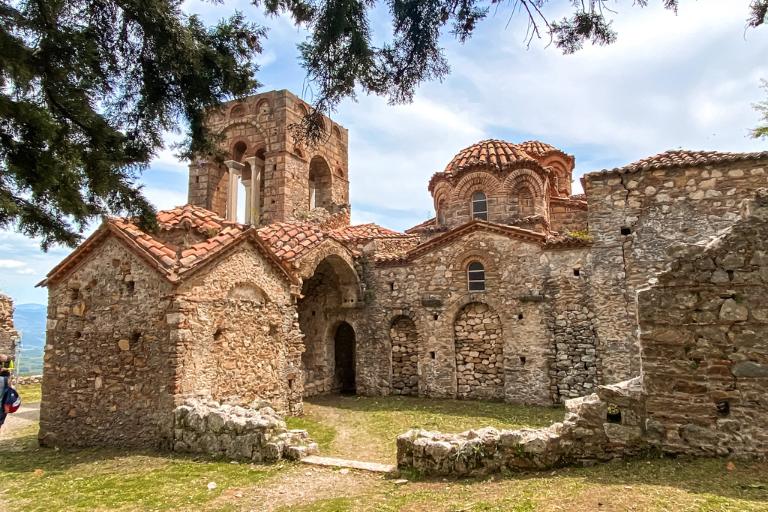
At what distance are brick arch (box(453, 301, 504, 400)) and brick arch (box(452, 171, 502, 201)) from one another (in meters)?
4.31

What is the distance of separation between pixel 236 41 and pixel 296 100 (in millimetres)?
12821

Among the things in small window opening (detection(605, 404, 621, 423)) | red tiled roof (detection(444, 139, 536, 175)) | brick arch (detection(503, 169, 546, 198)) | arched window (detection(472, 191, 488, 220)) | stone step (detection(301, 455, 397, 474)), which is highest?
red tiled roof (detection(444, 139, 536, 175))

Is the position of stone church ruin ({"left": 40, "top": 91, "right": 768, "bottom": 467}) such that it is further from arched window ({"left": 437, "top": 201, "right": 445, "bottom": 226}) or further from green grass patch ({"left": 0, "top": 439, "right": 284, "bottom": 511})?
green grass patch ({"left": 0, "top": 439, "right": 284, "bottom": 511})

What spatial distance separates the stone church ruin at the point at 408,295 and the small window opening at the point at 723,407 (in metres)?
0.02

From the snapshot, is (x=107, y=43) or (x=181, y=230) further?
(x=181, y=230)

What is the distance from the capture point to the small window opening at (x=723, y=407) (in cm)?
520

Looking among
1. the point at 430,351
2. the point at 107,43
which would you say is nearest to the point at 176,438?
the point at 107,43

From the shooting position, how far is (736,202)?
10.5m

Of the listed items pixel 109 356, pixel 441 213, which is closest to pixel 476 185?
pixel 441 213

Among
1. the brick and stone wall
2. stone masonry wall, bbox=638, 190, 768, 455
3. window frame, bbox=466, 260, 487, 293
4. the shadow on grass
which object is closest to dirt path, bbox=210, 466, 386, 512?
stone masonry wall, bbox=638, 190, 768, 455

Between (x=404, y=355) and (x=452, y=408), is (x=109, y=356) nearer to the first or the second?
(x=452, y=408)

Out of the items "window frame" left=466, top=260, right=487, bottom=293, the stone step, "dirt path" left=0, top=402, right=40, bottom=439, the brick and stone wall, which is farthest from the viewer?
the brick and stone wall

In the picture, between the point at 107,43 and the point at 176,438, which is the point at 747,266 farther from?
the point at 176,438

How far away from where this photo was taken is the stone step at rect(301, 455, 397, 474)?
6.48m
